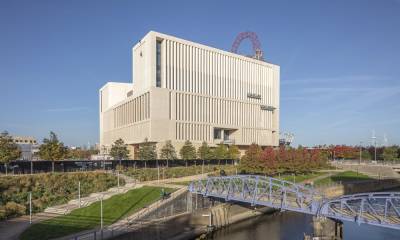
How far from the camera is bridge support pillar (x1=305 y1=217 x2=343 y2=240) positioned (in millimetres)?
36812

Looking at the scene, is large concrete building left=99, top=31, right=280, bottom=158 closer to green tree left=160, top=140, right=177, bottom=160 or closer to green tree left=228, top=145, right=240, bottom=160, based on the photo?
green tree left=228, top=145, right=240, bottom=160

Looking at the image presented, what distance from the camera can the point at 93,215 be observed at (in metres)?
44.2

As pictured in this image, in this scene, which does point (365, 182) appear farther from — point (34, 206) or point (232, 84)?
point (34, 206)

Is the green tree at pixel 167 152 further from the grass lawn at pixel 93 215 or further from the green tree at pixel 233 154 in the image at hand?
the grass lawn at pixel 93 215

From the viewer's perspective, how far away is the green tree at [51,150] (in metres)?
70.8

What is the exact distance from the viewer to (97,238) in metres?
35.1

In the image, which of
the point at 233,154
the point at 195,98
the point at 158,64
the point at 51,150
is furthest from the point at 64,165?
the point at 195,98

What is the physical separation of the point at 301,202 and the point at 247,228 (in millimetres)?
13138

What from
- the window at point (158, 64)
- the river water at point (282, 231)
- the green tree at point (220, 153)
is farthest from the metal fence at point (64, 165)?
the river water at point (282, 231)

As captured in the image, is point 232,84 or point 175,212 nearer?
point 175,212

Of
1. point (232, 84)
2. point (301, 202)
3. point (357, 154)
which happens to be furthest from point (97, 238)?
point (357, 154)

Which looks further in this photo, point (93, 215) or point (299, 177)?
point (299, 177)

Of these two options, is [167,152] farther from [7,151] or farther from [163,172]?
[7,151]

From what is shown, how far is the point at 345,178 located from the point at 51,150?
238ft
